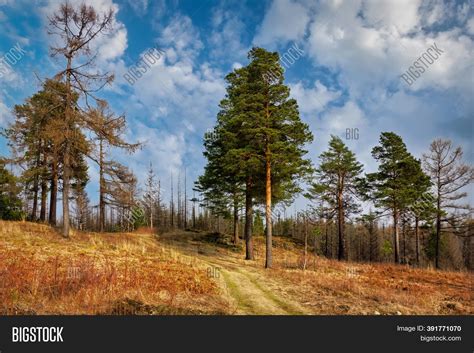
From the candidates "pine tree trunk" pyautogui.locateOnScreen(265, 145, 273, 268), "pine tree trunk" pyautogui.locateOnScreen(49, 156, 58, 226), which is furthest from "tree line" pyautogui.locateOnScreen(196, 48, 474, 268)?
"pine tree trunk" pyautogui.locateOnScreen(49, 156, 58, 226)

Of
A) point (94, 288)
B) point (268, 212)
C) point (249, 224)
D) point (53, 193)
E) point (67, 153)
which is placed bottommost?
point (94, 288)

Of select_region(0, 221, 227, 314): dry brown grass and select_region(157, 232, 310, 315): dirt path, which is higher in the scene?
select_region(0, 221, 227, 314): dry brown grass

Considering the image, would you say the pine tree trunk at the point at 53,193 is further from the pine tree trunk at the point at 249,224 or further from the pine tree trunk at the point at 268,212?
the pine tree trunk at the point at 268,212

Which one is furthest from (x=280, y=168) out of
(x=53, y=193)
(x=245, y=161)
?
(x=53, y=193)

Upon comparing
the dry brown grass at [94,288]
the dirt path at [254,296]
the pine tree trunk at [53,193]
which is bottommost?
the dirt path at [254,296]

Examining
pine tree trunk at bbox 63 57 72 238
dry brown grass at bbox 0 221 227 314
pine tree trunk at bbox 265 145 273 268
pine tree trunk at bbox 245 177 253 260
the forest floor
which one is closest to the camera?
dry brown grass at bbox 0 221 227 314

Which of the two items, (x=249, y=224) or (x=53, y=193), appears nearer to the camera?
(x=249, y=224)

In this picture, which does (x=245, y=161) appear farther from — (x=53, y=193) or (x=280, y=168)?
(x=53, y=193)

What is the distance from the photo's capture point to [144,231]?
38375 millimetres

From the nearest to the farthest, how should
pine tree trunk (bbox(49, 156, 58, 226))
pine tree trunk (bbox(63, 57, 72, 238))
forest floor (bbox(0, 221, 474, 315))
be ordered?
forest floor (bbox(0, 221, 474, 315)) < pine tree trunk (bbox(63, 57, 72, 238)) < pine tree trunk (bbox(49, 156, 58, 226))

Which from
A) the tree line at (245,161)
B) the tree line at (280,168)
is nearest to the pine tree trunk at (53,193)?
the tree line at (245,161)

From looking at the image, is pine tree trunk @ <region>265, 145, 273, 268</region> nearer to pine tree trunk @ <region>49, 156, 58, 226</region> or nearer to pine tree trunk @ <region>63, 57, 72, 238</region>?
pine tree trunk @ <region>63, 57, 72, 238</region>
